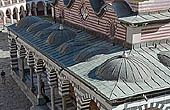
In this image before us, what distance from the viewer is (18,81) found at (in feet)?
94.8

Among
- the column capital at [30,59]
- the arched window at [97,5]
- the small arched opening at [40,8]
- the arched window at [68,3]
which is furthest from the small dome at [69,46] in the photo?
the small arched opening at [40,8]

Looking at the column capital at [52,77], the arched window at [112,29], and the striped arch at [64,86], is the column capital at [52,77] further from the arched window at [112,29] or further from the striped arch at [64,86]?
the arched window at [112,29]

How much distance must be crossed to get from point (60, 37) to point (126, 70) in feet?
27.0

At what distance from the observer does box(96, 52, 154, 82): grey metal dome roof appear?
1464 centimetres

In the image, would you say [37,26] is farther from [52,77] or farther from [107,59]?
[107,59]

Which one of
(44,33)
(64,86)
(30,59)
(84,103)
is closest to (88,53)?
(64,86)

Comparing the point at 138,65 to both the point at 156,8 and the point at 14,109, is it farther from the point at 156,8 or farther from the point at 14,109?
the point at 14,109

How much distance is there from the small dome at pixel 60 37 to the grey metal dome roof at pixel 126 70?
688cm

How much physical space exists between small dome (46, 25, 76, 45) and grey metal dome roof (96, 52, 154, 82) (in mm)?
6878

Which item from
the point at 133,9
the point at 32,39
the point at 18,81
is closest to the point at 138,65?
the point at 133,9

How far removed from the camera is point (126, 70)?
582 inches

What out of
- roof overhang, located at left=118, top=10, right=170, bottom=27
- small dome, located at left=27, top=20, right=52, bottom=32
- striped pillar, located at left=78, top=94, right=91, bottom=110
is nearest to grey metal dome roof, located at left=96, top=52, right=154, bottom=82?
striped pillar, located at left=78, top=94, right=91, bottom=110

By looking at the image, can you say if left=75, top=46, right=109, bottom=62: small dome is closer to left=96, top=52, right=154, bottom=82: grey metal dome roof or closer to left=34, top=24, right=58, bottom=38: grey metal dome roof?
left=96, top=52, right=154, bottom=82: grey metal dome roof

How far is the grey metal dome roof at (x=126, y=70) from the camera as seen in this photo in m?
14.6
